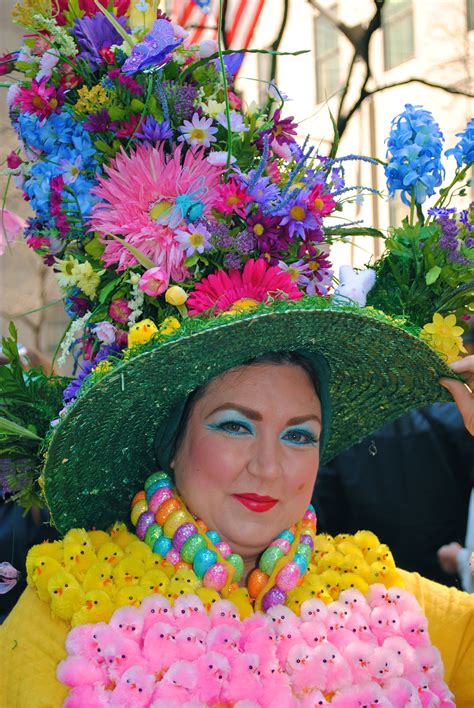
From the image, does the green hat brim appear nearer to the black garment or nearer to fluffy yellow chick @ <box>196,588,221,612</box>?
fluffy yellow chick @ <box>196,588,221,612</box>

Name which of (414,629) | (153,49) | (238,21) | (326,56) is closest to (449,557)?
(414,629)

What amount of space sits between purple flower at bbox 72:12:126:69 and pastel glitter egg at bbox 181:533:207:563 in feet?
3.41

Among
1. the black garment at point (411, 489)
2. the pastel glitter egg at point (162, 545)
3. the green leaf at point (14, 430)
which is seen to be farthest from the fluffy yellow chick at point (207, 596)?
the black garment at point (411, 489)

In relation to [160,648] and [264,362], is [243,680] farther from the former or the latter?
[264,362]

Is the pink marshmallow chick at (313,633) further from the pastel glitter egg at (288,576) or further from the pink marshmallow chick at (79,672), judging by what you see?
the pink marshmallow chick at (79,672)

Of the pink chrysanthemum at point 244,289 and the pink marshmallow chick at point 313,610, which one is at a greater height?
the pink chrysanthemum at point 244,289

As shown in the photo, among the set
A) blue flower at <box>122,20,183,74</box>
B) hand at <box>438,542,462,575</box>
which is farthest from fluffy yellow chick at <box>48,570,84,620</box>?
hand at <box>438,542,462,575</box>

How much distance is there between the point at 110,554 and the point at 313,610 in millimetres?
451

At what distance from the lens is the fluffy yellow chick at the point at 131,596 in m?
1.93

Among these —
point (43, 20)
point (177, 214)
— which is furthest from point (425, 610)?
point (43, 20)

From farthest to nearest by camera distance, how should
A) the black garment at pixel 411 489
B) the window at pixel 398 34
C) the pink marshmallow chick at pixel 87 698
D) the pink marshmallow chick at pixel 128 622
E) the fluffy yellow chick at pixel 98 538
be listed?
the window at pixel 398 34 → the black garment at pixel 411 489 → the fluffy yellow chick at pixel 98 538 → the pink marshmallow chick at pixel 128 622 → the pink marshmallow chick at pixel 87 698

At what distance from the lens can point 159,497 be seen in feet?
6.67

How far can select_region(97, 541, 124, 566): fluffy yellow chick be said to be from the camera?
2025 millimetres

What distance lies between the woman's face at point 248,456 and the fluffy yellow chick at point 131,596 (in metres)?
0.20
